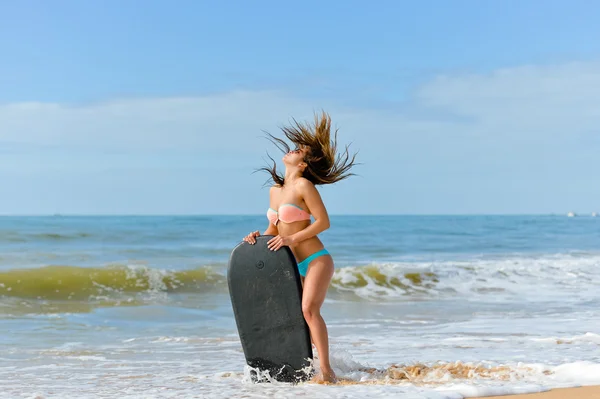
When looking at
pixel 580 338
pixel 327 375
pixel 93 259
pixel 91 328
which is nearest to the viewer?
pixel 327 375

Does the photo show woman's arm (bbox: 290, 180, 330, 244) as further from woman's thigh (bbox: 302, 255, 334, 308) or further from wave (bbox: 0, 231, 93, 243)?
wave (bbox: 0, 231, 93, 243)

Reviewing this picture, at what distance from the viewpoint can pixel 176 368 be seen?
649 centimetres

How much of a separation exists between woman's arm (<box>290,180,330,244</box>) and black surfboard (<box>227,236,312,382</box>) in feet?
0.52

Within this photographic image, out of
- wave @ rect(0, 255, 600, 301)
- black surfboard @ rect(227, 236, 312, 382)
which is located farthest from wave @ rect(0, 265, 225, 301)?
black surfboard @ rect(227, 236, 312, 382)

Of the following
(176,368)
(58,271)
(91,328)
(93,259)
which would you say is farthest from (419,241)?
(176,368)

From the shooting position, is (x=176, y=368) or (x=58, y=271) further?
(x=58, y=271)

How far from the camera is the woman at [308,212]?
205 inches

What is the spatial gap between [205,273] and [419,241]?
17.9 meters

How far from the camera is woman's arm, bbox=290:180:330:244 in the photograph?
517 centimetres

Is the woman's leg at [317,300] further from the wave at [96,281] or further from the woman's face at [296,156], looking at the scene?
the wave at [96,281]

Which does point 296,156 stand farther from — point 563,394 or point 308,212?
point 563,394

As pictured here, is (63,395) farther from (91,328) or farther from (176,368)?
A: (91,328)

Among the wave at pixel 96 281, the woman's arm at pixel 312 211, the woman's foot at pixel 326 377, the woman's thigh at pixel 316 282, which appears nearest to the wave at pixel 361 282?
the wave at pixel 96 281

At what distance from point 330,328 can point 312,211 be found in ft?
14.7
